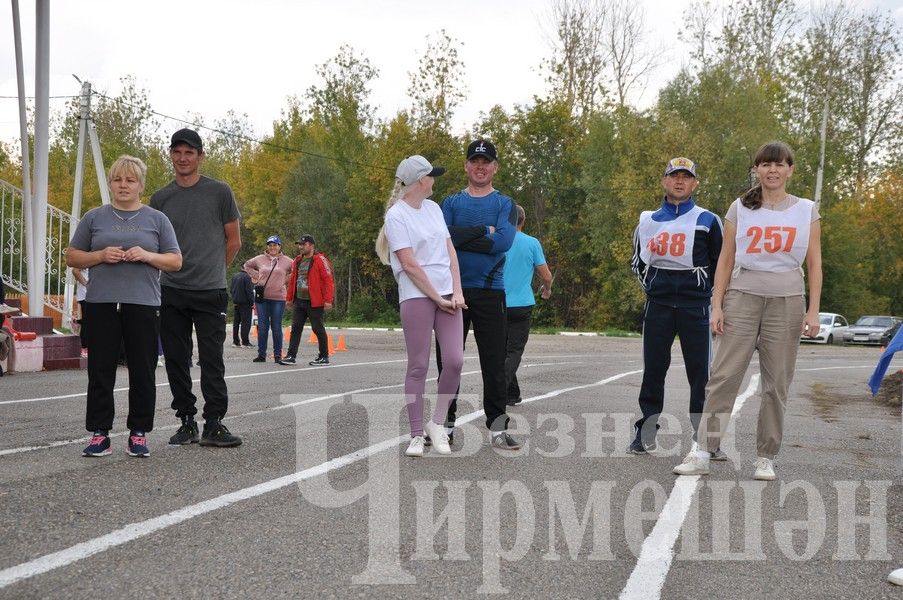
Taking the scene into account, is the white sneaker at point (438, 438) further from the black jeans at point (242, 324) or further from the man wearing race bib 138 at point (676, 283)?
the black jeans at point (242, 324)

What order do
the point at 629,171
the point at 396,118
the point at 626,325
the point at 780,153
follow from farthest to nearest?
the point at 396,118 < the point at 626,325 < the point at 629,171 < the point at 780,153

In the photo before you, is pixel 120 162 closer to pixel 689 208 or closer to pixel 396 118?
pixel 689 208

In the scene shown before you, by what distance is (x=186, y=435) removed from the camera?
6.35m

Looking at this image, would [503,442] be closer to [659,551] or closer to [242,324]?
[659,551]

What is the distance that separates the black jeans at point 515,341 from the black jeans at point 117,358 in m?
3.92

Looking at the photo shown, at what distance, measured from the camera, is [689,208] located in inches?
248

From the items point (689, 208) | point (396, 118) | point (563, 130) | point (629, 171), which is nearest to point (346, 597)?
point (689, 208)

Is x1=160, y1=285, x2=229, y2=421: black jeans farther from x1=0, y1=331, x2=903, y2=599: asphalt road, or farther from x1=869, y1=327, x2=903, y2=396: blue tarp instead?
x1=869, y1=327, x2=903, y2=396: blue tarp

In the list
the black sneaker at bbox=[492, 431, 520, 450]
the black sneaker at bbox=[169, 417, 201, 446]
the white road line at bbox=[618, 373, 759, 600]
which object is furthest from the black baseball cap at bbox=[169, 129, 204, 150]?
the white road line at bbox=[618, 373, 759, 600]

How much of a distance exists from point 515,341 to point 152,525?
5.49m

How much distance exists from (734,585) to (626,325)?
1733 inches

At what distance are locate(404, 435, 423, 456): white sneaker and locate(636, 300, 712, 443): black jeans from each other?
1545 mm

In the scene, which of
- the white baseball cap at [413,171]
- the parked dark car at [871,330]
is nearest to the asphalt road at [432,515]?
the white baseball cap at [413,171]

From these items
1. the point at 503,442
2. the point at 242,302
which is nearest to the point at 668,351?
the point at 503,442
